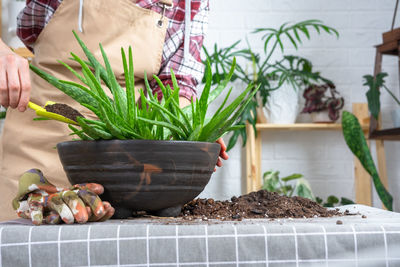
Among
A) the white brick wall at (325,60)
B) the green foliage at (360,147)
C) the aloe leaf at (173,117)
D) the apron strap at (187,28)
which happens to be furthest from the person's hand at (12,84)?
the white brick wall at (325,60)

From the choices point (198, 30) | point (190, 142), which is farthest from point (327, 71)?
point (190, 142)

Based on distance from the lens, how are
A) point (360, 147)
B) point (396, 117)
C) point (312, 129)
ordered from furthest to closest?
point (312, 129) < point (396, 117) < point (360, 147)

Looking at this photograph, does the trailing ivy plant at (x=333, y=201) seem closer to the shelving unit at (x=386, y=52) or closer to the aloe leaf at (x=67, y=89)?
the shelving unit at (x=386, y=52)

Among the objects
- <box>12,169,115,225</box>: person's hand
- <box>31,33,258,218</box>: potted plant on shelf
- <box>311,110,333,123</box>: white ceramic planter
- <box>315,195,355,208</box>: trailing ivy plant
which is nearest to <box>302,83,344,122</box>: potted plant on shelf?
<box>311,110,333,123</box>: white ceramic planter

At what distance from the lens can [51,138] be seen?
1131mm

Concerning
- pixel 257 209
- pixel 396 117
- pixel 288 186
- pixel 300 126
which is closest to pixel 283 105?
pixel 300 126

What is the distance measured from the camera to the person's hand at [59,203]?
1.59 feet

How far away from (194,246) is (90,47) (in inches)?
32.7

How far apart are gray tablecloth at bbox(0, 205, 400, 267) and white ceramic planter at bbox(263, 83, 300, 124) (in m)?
1.91

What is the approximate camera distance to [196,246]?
436mm

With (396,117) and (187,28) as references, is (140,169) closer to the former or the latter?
(187,28)

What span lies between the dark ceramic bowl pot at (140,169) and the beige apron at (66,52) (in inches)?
22.7

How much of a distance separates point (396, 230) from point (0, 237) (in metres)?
0.38

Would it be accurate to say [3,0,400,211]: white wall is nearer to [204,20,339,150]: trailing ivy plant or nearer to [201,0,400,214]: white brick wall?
[201,0,400,214]: white brick wall
